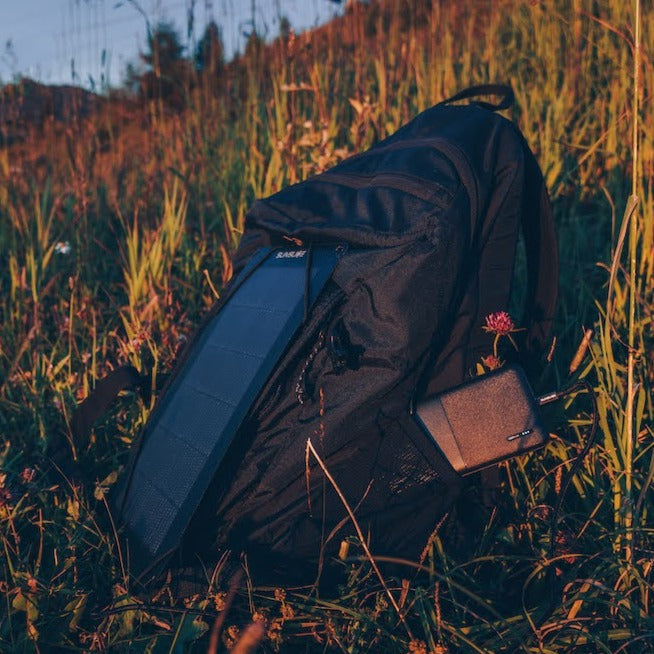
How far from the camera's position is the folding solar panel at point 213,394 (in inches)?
52.2

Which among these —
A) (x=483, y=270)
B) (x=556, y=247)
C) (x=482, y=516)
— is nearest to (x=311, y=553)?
(x=482, y=516)

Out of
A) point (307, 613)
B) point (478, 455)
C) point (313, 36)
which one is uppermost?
point (313, 36)

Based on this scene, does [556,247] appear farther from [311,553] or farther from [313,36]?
[313,36]

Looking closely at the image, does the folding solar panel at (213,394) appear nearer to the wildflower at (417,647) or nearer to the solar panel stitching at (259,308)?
the solar panel stitching at (259,308)

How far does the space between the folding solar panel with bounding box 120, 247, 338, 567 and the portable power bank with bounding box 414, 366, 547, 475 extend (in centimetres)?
33

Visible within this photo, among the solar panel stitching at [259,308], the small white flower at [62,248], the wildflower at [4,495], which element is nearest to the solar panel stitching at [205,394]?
the solar panel stitching at [259,308]

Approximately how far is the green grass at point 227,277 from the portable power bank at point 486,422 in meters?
0.16

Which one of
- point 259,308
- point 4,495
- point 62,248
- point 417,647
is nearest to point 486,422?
point 417,647

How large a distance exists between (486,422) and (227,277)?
1.13 metres

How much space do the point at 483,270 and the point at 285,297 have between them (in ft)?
1.33

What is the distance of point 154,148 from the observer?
3.37 m

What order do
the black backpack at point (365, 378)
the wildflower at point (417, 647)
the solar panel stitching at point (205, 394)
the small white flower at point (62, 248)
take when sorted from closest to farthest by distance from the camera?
the wildflower at point (417, 647) → the black backpack at point (365, 378) → the solar panel stitching at point (205, 394) → the small white flower at point (62, 248)

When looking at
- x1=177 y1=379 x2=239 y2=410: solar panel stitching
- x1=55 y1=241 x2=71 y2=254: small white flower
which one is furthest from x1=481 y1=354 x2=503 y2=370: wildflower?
x1=55 y1=241 x2=71 y2=254: small white flower

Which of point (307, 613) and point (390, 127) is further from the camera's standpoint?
point (390, 127)
